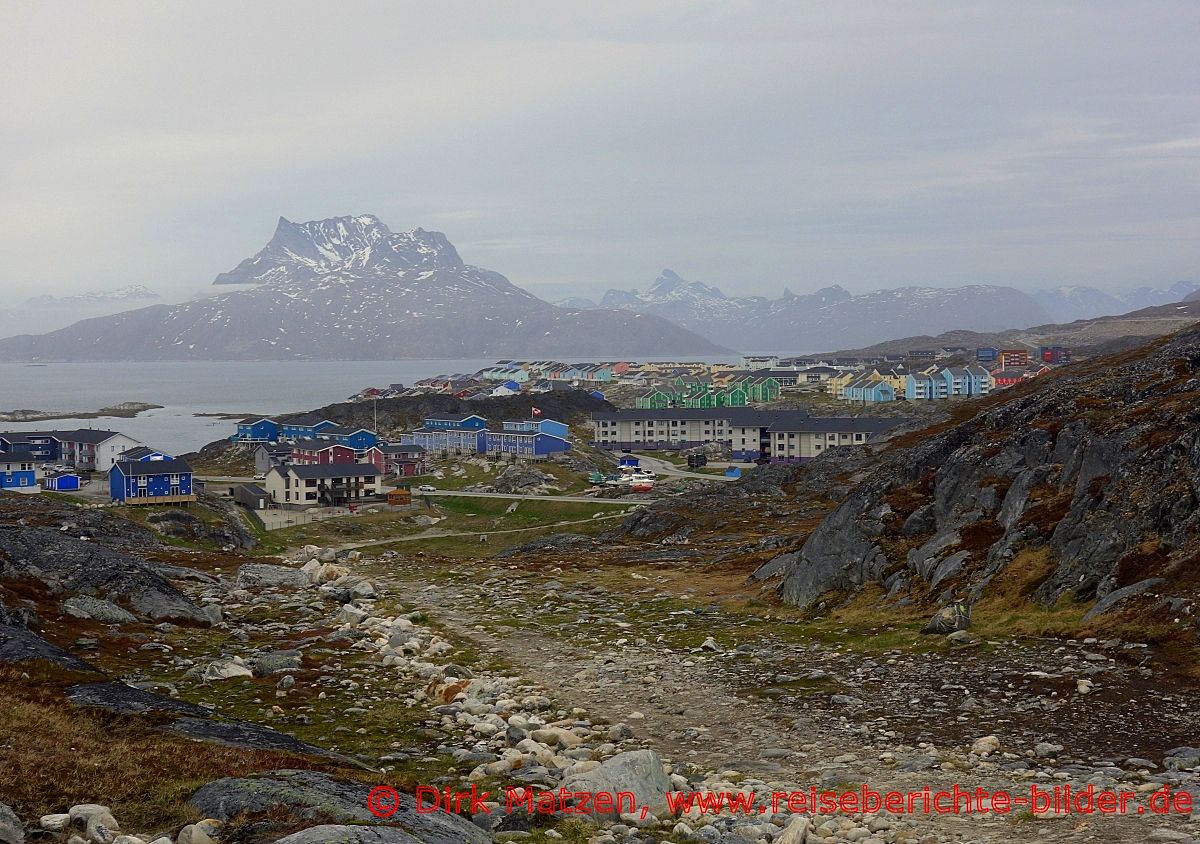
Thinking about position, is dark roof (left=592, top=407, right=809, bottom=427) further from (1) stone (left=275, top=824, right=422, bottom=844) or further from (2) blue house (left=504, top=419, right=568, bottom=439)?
(1) stone (left=275, top=824, right=422, bottom=844)

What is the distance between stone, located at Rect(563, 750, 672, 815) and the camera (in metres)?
19.1

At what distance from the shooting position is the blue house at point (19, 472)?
389 feet

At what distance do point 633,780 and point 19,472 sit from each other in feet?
398

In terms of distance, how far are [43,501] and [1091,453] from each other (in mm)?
82810

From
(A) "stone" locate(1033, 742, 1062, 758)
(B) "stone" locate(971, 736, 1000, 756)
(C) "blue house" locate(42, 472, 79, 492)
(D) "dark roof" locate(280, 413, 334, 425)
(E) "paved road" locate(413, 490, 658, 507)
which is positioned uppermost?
(D) "dark roof" locate(280, 413, 334, 425)

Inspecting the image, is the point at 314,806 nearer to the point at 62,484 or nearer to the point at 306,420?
the point at 62,484

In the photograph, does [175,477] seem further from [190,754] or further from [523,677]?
[190,754]

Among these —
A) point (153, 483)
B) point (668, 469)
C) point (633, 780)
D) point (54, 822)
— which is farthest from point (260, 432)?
point (54, 822)

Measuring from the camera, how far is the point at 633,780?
19.3 meters

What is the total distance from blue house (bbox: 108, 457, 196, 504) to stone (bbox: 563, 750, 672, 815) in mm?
82665

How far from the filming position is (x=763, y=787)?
65.6 feet

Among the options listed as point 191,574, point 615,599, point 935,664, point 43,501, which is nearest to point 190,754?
point 935,664

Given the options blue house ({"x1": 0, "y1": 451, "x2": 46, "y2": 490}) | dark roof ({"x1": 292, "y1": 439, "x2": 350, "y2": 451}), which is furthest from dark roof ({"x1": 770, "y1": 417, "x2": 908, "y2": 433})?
blue house ({"x1": 0, "y1": 451, "x2": 46, "y2": 490})

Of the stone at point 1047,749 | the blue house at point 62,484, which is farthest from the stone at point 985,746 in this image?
the blue house at point 62,484
